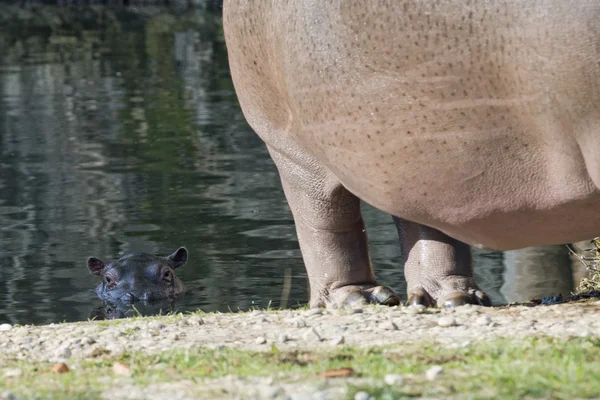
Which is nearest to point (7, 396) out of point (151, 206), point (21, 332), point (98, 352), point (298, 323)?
point (98, 352)

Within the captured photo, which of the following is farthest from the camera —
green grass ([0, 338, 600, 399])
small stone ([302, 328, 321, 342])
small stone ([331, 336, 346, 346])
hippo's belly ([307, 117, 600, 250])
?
small stone ([302, 328, 321, 342])

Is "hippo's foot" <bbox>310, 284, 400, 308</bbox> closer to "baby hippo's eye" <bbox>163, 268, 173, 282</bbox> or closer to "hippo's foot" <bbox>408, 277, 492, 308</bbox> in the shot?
"hippo's foot" <bbox>408, 277, 492, 308</bbox>

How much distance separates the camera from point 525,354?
4.79m

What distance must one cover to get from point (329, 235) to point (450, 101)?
68.3 inches

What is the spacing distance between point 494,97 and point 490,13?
314mm

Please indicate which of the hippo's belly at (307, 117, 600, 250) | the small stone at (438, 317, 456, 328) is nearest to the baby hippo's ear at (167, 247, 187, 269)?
the hippo's belly at (307, 117, 600, 250)

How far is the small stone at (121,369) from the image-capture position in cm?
484

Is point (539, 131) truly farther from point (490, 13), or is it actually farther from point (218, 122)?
point (218, 122)

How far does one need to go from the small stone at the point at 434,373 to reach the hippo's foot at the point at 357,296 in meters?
2.19

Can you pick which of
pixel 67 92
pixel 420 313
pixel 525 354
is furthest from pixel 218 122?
pixel 525 354

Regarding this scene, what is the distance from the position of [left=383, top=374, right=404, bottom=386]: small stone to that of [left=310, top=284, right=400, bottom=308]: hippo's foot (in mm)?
2267

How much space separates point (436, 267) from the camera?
6824 millimetres

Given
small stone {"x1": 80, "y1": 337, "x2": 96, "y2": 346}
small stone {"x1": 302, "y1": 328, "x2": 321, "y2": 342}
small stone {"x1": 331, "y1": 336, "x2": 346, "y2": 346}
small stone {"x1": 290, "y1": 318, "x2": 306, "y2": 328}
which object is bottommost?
small stone {"x1": 80, "y1": 337, "x2": 96, "y2": 346}

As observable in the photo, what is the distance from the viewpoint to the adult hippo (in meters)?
4.98
